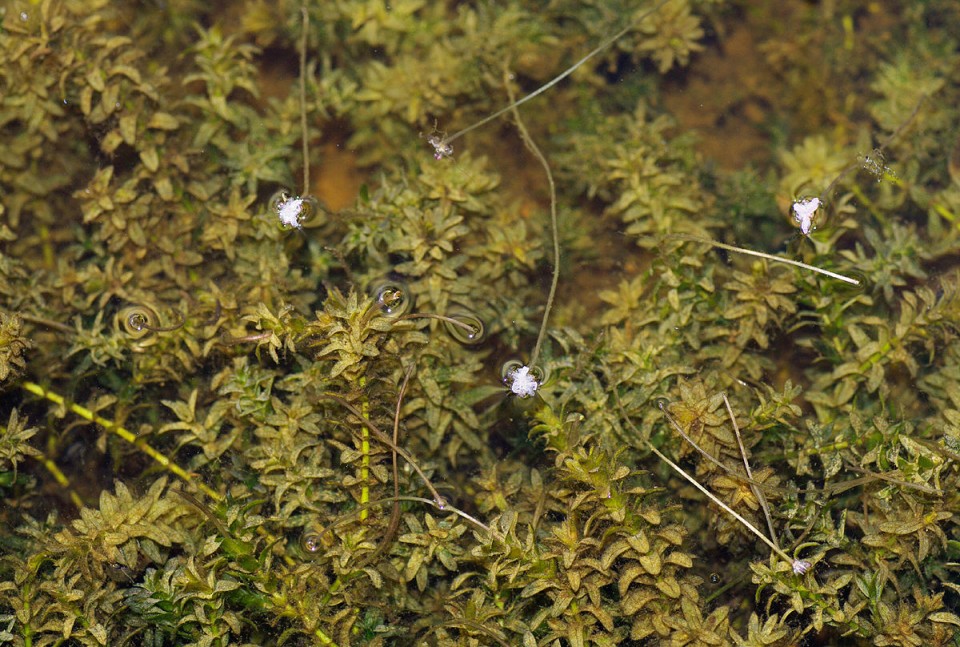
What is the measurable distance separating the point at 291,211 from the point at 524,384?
999mm

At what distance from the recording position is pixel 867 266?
9.10ft

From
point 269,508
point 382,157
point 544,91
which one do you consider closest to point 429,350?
point 269,508

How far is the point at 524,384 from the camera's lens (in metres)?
2.63

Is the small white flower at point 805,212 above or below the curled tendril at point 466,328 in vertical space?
above

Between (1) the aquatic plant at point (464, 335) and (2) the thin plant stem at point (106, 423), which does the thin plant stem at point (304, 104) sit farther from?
(2) the thin plant stem at point (106, 423)

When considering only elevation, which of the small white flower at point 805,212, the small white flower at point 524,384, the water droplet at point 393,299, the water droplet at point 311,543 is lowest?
the water droplet at point 311,543

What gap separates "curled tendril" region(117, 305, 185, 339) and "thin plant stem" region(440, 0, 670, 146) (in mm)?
1212

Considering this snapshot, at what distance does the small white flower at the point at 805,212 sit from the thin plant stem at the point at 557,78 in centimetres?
104

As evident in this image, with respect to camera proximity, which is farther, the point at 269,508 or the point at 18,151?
the point at 18,151

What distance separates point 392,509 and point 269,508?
0.42 meters

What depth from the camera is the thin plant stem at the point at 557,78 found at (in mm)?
3256

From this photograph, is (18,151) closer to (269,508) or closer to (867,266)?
(269,508)

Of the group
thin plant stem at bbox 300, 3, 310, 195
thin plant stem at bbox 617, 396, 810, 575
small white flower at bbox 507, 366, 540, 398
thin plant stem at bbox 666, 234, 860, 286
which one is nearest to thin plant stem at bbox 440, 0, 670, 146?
thin plant stem at bbox 300, 3, 310, 195

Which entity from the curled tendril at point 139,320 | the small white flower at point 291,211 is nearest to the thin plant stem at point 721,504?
the small white flower at point 291,211
